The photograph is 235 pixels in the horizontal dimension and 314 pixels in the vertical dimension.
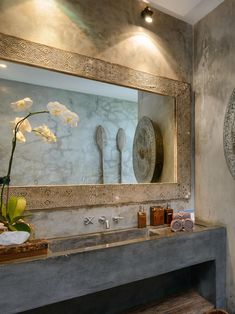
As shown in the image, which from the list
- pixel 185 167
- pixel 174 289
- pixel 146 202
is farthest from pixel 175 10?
pixel 174 289

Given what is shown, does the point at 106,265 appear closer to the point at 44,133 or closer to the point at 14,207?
the point at 14,207

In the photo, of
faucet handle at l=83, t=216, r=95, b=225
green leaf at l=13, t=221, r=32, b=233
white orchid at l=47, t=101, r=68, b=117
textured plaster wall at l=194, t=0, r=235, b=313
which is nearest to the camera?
green leaf at l=13, t=221, r=32, b=233

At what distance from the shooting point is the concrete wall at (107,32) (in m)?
1.62

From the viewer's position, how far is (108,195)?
1.88 metres

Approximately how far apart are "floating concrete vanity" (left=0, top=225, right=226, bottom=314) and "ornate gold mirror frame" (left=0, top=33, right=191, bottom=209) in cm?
29

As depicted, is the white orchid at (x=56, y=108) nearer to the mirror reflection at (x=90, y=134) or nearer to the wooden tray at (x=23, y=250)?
the mirror reflection at (x=90, y=134)

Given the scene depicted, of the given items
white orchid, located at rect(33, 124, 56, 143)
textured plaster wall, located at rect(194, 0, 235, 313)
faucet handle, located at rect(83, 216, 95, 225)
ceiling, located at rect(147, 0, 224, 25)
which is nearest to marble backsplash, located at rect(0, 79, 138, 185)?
white orchid, located at rect(33, 124, 56, 143)

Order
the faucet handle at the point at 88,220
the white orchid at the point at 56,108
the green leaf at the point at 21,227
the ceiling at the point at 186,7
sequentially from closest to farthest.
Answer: the green leaf at the point at 21,227
the white orchid at the point at 56,108
the faucet handle at the point at 88,220
the ceiling at the point at 186,7

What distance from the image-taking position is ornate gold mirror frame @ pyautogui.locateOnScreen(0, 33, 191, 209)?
1.58m

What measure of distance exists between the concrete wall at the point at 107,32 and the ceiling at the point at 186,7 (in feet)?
0.20

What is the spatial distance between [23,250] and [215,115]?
6.26ft

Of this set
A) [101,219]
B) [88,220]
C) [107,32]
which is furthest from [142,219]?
[107,32]

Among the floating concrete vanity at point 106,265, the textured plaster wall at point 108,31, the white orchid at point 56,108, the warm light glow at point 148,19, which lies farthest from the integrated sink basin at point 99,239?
the warm light glow at point 148,19

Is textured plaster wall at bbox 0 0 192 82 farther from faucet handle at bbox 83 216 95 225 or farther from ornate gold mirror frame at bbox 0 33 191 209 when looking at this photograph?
faucet handle at bbox 83 216 95 225
